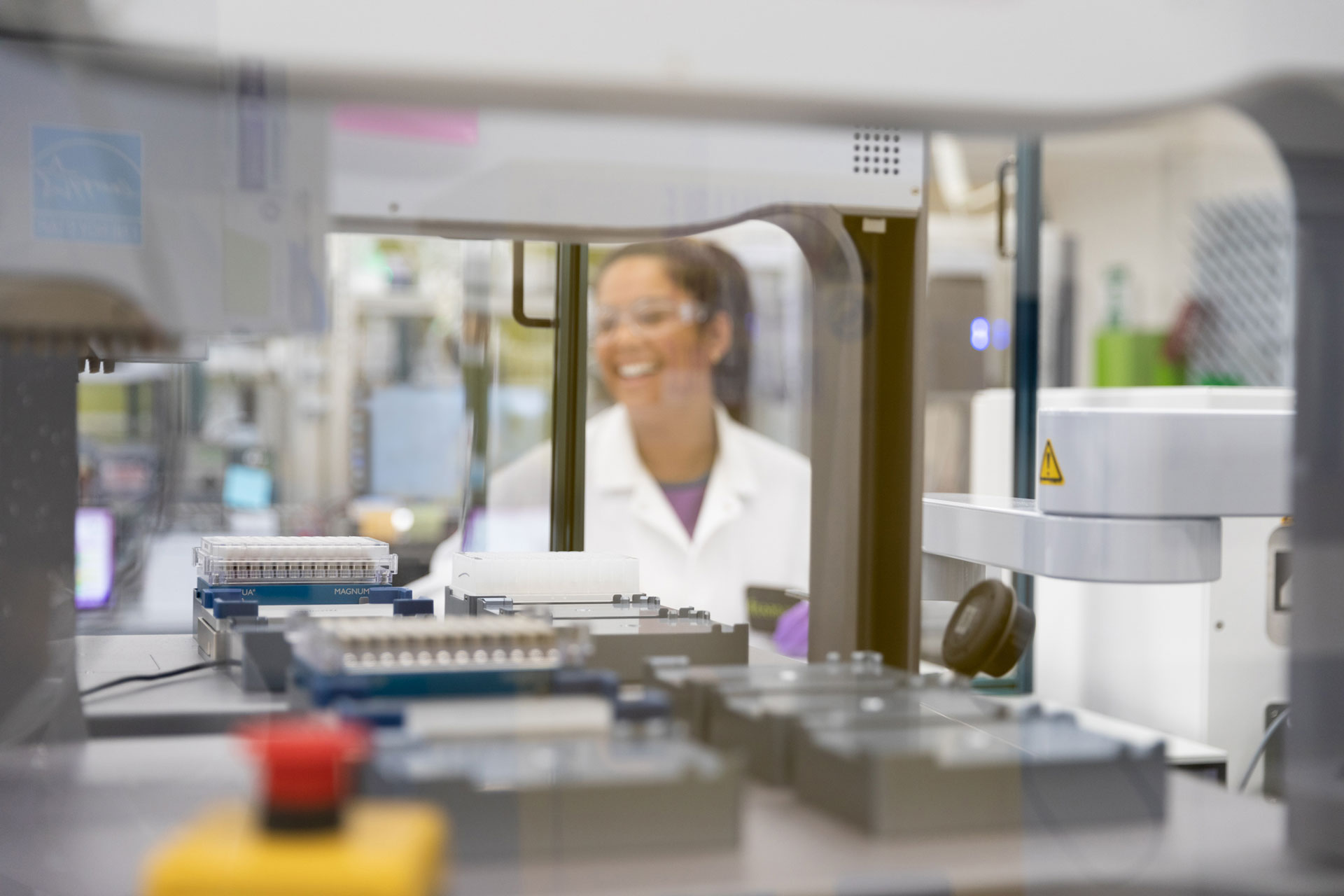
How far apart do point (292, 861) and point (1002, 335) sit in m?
3.08

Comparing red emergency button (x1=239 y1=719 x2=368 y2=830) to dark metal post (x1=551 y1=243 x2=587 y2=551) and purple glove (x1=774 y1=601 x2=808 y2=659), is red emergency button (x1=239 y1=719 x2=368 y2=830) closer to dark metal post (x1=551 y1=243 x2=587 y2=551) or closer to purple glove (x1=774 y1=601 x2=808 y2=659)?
purple glove (x1=774 y1=601 x2=808 y2=659)

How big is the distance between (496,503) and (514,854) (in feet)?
5.59

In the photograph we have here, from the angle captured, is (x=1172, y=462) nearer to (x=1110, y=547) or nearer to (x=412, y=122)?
(x=1110, y=547)

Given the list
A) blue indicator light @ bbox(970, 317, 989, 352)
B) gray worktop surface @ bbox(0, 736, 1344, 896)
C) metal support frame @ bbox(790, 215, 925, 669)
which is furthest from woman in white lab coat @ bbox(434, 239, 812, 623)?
gray worktop surface @ bbox(0, 736, 1344, 896)

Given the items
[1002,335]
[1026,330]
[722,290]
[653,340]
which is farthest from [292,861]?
[1002,335]

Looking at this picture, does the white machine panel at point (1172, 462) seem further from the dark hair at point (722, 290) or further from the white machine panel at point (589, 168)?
the dark hair at point (722, 290)

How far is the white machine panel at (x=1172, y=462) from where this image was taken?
0.95 metres

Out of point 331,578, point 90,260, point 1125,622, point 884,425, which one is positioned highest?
point 90,260

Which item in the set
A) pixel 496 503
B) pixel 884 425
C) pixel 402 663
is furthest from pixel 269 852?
pixel 496 503

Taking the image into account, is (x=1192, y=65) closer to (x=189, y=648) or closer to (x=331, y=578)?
(x=331, y=578)

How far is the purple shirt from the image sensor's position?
2.23m

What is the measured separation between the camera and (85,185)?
0.92m

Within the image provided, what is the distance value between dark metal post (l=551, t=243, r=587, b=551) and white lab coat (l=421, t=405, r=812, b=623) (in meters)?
0.02

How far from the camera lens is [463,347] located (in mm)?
2672
